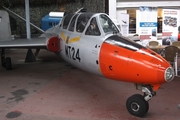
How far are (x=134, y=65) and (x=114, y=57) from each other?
1.41 ft

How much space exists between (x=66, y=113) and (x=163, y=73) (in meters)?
2.04

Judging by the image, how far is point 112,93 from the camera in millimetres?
5426

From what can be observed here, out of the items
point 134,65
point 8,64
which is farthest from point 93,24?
point 8,64

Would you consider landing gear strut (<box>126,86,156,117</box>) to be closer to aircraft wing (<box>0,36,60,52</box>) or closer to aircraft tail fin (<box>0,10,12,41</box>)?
aircraft wing (<box>0,36,60,52</box>)

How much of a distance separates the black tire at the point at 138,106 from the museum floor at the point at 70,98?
5.0 inches

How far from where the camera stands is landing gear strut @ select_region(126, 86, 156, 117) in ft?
12.6

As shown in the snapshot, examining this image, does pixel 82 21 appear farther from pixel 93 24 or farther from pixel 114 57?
pixel 114 57

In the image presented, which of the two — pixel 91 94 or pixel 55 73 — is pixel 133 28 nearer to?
pixel 55 73

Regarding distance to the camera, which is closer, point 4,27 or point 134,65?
point 134,65

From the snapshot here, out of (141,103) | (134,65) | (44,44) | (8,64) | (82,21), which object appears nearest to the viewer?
(134,65)

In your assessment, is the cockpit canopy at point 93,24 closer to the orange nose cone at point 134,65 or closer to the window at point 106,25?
the window at point 106,25

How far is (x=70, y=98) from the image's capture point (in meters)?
5.08

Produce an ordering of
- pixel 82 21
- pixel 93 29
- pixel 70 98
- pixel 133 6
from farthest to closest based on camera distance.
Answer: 1. pixel 133 6
2. pixel 82 21
3. pixel 70 98
4. pixel 93 29

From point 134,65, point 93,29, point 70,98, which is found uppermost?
point 93,29
